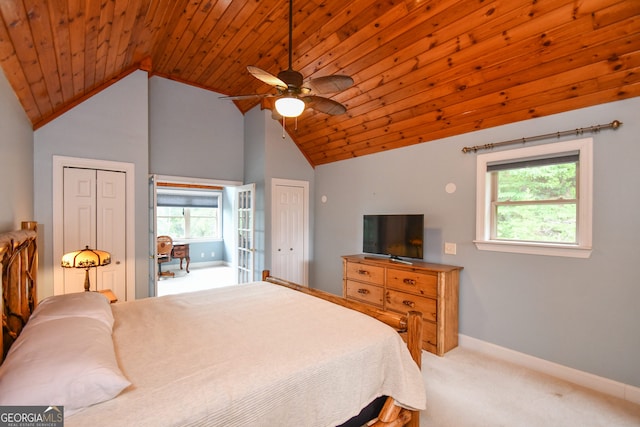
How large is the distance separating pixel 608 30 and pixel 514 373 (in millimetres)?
2830

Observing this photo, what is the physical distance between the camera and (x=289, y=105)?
2.19 meters

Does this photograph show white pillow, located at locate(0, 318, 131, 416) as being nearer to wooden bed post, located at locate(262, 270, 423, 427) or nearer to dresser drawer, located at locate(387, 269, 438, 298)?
wooden bed post, located at locate(262, 270, 423, 427)

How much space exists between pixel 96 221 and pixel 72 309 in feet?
7.42

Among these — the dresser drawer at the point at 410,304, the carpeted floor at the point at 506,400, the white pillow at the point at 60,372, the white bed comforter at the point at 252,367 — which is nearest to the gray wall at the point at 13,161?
the white bed comforter at the point at 252,367

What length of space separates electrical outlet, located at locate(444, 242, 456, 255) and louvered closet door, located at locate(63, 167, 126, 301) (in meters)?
3.91

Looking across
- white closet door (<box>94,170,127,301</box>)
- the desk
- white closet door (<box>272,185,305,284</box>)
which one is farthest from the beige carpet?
the desk

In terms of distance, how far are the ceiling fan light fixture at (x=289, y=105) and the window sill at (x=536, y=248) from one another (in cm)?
235

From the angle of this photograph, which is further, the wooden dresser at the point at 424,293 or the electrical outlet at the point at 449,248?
the electrical outlet at the point at 449,248

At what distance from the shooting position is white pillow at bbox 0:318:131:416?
3.11 feet

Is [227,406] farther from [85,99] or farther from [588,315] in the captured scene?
[85,99]

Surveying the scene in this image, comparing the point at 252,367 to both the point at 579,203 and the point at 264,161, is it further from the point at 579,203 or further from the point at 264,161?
the point at 264,161

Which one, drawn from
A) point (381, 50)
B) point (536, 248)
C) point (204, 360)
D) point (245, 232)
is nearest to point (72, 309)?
point (204, 360)

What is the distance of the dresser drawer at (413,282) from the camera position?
3047 millimetres

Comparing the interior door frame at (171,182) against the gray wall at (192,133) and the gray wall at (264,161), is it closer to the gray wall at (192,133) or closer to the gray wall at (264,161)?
the gray wall at (192,133)
